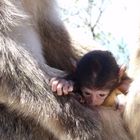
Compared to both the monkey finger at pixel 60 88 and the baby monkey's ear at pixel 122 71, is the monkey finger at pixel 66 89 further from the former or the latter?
the baby monkey's ear at pixel 122 71

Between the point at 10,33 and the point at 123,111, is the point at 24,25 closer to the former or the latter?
the point at 10,33

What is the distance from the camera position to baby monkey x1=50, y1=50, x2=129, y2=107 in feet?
10.3

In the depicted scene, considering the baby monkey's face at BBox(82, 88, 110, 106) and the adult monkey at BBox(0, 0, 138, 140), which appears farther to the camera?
the baby monkey's face at BBox(82, 88, 110, 106)

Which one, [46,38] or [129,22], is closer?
[129,22]

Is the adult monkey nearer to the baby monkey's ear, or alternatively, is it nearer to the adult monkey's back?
the adult monkey's back

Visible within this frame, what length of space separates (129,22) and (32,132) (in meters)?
0.84

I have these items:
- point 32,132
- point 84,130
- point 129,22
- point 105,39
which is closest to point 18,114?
point 32,132

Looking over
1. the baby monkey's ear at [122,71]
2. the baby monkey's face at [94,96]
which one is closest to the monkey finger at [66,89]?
the baby monkey's face at [94,96]

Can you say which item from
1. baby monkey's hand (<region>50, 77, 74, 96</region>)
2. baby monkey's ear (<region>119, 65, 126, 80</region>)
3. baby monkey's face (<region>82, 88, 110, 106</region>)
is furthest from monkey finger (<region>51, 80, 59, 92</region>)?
baby monkey's ear (<region>119, 65, 126, 80</region>)

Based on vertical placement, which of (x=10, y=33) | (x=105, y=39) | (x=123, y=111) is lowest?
(x=105, y=39)

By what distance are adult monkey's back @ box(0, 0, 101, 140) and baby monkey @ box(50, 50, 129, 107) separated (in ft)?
0.40

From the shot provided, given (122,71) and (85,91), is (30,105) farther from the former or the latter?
(122,71)

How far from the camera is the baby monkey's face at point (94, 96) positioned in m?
3.10

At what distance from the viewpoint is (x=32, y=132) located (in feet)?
10.00
